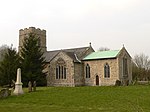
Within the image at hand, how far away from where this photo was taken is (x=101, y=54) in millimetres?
46375

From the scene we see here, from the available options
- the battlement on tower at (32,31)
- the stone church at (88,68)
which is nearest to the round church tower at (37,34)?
the battlement on tower at (32,31)

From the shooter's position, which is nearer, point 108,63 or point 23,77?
point 23,77

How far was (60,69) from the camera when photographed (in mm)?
46531

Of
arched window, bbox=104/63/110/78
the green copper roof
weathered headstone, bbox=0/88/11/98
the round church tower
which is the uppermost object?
the round church tower

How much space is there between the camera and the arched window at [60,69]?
4616cm

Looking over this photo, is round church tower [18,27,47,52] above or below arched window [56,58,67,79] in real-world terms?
above

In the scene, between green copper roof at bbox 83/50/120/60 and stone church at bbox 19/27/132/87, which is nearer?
stone church at bbox 19/27/132/87

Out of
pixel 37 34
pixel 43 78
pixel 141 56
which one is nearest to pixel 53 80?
pixel 43 78

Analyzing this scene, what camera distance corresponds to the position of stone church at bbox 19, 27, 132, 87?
4347cm

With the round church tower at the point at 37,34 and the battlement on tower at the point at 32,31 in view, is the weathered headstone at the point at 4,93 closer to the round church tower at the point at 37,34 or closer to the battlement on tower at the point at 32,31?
the round church tower at the point at 37,34

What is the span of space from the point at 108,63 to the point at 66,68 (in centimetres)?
727

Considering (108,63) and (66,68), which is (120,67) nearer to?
(108,63)

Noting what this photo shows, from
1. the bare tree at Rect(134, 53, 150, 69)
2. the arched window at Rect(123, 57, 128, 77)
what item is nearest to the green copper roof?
the arched window at Rect(123, 57, 128, 77)

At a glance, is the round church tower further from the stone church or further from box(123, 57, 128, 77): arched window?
box(123, 57, 128, 77): arched window
